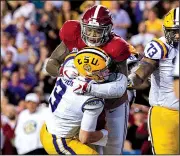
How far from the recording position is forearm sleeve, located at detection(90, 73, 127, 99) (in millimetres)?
5137

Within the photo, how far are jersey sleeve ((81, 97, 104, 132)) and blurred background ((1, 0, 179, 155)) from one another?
4.55m

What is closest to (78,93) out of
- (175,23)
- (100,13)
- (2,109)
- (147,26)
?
(100,13)

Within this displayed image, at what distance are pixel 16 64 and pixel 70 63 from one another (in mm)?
6299

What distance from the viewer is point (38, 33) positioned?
11852 mm

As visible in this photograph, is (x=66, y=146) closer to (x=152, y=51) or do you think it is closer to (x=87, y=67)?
(x=87, y=67)

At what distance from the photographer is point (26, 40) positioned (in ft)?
38.9

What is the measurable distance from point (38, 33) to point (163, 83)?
6.19 metres

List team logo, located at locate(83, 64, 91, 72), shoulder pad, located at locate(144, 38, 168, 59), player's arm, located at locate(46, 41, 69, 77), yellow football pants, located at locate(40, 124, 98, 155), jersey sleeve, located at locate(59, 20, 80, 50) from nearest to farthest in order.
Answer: team logo, located at locate(83, 64, 91, 72) < yellow football pants, located at locate(40, 124, 98, 155) < jersey sleeve, located at locate(59, 20, 80, 50) < player's arm, located at locate(46, 41, 69, 77) < shoulder pad, located at locate(144, 38, 168, 59)

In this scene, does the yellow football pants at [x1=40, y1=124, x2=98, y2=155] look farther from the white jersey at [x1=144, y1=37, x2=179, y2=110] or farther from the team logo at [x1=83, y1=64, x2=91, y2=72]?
the white jersey at [x1=144, y1=37, x2=179, y2=110]

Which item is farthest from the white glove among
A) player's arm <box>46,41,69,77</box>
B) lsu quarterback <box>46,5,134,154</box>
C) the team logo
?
player's arm <box>46,41,69,77</box>

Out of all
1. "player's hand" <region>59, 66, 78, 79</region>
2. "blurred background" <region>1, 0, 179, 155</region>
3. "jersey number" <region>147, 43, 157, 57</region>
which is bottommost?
"blurred background" <region>1, 0, 179, 155</region>

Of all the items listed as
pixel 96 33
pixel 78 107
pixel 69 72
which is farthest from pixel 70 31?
pixel 78 107

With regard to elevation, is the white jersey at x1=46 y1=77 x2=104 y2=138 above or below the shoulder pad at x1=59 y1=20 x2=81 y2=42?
below

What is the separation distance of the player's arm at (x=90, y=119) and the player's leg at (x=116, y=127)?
0.57 meters
